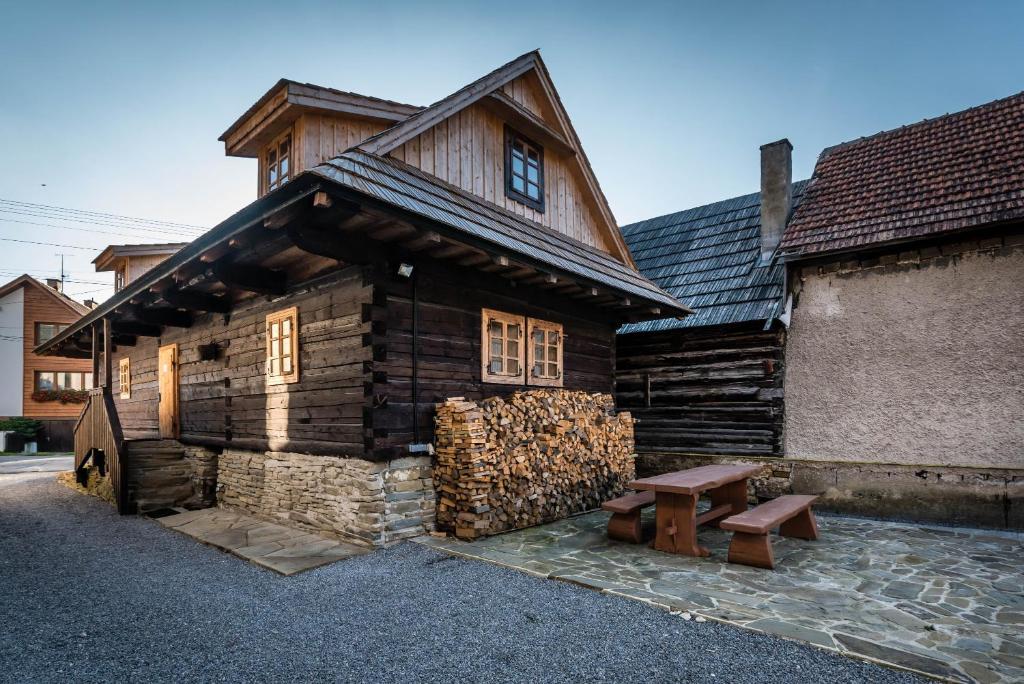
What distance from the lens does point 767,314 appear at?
31.9 ft

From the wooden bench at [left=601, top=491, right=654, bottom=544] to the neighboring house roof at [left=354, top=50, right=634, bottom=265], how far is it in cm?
516

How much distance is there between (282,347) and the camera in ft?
25.3

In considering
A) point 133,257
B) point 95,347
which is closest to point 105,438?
point 95,347

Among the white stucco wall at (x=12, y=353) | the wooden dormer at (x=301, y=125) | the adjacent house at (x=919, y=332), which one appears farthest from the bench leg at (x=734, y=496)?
the white stucco wall at (x=12, y=353)

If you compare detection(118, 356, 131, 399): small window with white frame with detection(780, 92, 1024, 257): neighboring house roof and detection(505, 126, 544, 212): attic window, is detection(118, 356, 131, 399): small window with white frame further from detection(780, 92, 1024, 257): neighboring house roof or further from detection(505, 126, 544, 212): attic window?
detection(780, 92, 1024, 257): neighboring house roof

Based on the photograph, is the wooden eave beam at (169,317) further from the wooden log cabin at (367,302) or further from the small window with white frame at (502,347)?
the small window with white frame at (502,347)

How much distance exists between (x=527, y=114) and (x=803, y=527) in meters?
7.29

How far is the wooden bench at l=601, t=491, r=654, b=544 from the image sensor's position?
642 centimetres

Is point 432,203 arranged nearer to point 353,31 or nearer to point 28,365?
point 353,31

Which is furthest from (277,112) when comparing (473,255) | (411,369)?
(411,369)

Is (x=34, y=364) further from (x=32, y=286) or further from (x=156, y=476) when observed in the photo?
(x=156, y=476)

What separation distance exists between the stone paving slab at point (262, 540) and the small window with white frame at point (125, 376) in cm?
650

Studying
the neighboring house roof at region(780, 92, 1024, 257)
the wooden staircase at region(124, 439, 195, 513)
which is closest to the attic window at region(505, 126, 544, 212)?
the neighboring house roof at region(780, 92, 1024, 257)

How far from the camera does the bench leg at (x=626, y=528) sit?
6484mm
